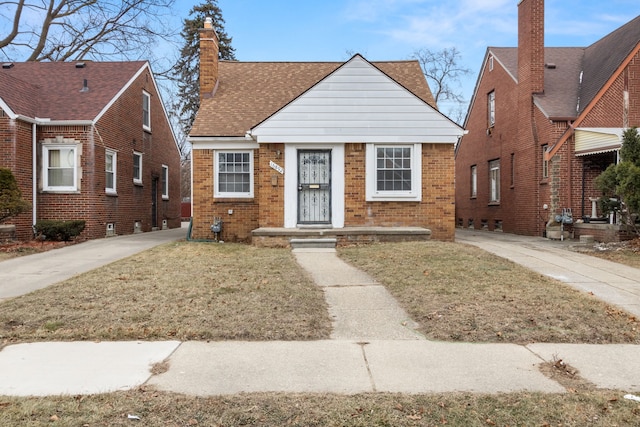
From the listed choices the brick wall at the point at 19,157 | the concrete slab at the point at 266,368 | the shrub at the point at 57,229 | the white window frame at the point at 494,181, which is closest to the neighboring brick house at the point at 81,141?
the brick wall at the point at 19,157

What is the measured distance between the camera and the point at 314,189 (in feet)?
45.5

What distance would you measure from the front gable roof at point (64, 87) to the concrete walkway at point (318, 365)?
12.3 metres

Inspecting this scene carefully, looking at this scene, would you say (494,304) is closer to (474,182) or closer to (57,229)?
(57,229)

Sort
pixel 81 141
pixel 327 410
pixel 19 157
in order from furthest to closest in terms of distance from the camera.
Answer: pixel 81 141 < pixel 19 157 < pixel 327 410

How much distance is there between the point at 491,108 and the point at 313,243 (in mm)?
13027

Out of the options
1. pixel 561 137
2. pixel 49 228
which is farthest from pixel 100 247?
pixel 561 137

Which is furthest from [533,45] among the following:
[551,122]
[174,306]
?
[174,306]

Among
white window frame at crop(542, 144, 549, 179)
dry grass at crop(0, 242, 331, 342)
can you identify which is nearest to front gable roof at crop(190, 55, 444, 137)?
white window frame at crop(542, 144, 549, 179)

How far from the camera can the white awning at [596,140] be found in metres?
14.4

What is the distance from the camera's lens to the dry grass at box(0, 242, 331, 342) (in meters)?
5.26

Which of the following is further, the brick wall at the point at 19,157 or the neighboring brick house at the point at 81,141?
the neighboring brick house at the point at 81,141

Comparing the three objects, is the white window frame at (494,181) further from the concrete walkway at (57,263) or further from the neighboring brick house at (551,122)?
the concrete walkway at (57,263)

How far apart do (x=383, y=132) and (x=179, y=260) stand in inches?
262

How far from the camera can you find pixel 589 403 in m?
3.55
